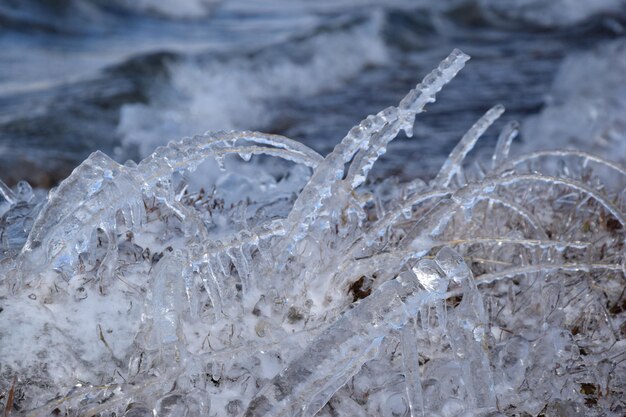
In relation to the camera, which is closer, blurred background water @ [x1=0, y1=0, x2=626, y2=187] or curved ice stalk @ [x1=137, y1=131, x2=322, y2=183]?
curved ice stalk @ [x1=137, y1=131, x2=322, y2=183]

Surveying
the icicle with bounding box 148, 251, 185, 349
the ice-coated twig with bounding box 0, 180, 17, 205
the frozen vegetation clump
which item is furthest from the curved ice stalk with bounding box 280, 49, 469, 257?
the ice-coated twig with bounding box 0, 180, 17, 205

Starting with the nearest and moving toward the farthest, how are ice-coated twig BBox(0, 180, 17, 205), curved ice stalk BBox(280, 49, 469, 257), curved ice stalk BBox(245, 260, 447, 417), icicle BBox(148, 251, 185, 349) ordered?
curved ice stalk BBox(245, 260, 447, 417) < icicle BBox(148, 251, 185, 349) < curved ice stalk BBox(280, 49, 469, 257) < ice-coated twig BBox(0, 180, 17, 205)

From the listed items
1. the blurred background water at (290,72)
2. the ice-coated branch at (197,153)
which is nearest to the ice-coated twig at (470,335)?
the ice-coated branch at (197,153)

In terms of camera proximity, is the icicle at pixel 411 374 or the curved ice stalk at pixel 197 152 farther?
the curved ice stalk at pixel 197 152

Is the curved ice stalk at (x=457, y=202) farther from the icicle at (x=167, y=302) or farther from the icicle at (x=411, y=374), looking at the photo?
the icicle at (x=167, y=302)

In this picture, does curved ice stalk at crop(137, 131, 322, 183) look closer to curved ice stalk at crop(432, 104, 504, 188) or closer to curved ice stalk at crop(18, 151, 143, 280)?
curved ice stalk at crop(18, 151, 143, 280)

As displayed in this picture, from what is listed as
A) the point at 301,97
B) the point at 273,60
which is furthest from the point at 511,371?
the point at 273,60

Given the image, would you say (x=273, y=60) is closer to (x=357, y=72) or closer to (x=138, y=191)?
(x=357, y=72)
